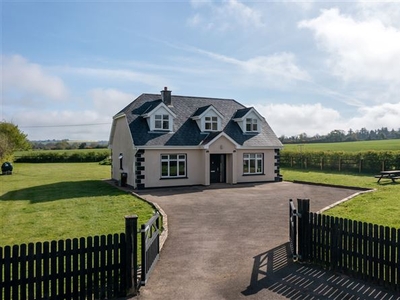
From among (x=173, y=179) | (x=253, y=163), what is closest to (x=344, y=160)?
(x=253, y=163)

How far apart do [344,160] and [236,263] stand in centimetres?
3039

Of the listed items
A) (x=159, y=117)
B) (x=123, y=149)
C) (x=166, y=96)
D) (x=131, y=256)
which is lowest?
(x=131, y=256)

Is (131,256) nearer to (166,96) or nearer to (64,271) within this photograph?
(64,271)

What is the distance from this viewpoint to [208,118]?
84.6 ft

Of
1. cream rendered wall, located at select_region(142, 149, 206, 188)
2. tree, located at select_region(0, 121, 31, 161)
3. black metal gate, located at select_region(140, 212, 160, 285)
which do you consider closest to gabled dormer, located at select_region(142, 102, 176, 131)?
cream rendered wall, located at select_region(142, 149, 206, 188)

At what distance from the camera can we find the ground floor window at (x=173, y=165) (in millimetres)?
23156

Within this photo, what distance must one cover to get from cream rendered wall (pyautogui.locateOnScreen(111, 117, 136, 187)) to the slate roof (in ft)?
3.10

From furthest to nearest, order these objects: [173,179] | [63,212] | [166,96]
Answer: [166,96] → [173,179] → [63,212]

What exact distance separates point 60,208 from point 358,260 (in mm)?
12892

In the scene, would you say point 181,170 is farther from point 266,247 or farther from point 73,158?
point 73,158

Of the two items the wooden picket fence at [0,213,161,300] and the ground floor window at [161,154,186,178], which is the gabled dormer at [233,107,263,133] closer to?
the ground floor window at [161,154,186,178]

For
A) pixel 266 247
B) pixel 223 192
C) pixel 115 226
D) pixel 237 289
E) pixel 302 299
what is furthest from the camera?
pixel 223 192

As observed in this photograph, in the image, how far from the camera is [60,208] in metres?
15.5

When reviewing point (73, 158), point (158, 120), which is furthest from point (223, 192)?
point (73, 158)
